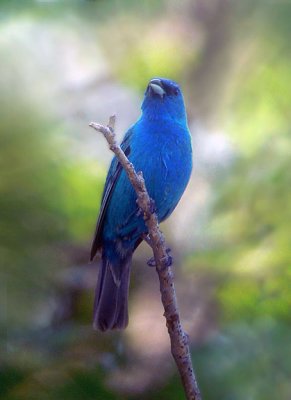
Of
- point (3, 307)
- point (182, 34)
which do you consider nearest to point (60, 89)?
point (182, 34)

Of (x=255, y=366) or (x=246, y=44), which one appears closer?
(x=255, y=366)

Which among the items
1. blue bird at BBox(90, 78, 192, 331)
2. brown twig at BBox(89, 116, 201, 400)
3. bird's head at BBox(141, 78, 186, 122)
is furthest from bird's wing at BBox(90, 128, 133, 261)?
brown twig at BBox(89, 116, 201, 400)

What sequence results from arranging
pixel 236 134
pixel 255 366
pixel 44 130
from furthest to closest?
pixel 236 134, pixel 44 130, pixel 255 366

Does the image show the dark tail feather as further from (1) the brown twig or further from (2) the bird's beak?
(1) the brown twig

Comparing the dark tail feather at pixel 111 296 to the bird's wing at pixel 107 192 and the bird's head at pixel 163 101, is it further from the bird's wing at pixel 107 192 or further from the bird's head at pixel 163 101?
the bird's head at pixel 163 101

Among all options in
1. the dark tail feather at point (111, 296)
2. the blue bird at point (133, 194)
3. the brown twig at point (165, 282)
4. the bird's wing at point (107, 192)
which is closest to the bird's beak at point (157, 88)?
the blue bird at point (133, 194)

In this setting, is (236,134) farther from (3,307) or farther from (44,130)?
(3,307)

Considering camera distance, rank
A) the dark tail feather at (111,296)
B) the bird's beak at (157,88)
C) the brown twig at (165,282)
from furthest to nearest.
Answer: the bird's beak at (157,88)
the dark tail feather at (111,296)
the brown twig at (165,282)
